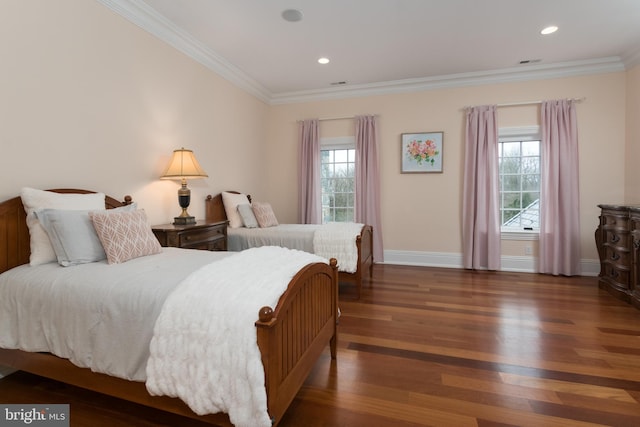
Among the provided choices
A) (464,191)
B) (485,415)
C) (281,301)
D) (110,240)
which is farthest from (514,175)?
(110,240)

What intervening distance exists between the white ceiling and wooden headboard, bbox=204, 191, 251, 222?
1.62 meters

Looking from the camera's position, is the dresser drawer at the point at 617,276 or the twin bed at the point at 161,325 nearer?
the twin bed at the point at 161,325

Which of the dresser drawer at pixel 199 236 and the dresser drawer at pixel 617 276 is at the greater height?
the dresser drawer at pixel 199 236

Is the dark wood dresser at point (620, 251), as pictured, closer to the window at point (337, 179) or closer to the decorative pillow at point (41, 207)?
the window at point (337, 179)

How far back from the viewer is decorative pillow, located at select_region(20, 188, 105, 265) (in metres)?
1.88

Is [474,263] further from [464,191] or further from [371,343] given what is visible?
[371,343]

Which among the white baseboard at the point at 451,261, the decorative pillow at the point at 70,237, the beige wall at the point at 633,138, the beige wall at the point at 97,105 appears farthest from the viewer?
the white baseboard at the point at 451,261

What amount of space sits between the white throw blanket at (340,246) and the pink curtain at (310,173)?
162 cm

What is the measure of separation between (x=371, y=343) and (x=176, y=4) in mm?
3279

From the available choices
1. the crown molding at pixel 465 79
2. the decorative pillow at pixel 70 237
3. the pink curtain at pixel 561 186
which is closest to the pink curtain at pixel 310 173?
the crown molding at pixel 465 79

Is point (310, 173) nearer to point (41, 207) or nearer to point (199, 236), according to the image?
point (199, 236)

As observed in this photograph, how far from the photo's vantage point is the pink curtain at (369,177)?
4.80 metres

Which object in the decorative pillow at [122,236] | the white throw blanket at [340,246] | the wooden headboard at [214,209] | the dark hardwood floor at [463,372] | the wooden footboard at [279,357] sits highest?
the wooden headboard at [214,209]

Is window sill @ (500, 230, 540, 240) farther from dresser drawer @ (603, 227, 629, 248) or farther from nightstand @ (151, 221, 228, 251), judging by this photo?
nightstand @ (151, 221, 228, 251)
